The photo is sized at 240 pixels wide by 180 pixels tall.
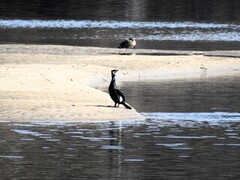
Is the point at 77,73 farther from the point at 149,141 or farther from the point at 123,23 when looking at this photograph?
the point at 123,23

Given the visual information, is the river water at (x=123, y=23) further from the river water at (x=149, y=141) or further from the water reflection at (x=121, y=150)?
the water reflection at (x=121, y=150)

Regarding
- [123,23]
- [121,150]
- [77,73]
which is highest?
[123,23]

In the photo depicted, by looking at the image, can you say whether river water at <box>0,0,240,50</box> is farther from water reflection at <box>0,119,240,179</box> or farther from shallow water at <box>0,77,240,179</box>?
water reflection at <box>0,119,240,179</box>

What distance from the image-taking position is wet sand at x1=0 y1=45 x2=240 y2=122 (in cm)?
2039

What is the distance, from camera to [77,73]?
28766 mm

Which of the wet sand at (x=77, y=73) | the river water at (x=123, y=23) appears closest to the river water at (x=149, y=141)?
the wet sand at (x=77, y=73)

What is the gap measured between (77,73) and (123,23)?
28.4m

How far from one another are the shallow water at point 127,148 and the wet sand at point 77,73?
94 cm

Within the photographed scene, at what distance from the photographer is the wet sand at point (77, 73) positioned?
2039cm

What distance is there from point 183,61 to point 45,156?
62.1ft

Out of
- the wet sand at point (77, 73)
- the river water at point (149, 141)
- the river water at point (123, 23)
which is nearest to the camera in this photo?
the river water at point (149, 141)

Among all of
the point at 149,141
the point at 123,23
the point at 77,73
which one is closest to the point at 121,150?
the point at 149,141

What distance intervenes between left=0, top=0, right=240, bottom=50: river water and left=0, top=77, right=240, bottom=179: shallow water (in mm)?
21780

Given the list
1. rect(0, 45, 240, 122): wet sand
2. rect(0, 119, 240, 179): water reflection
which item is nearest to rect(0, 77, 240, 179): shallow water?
rect(0, 119, 240, 179): water reflection
